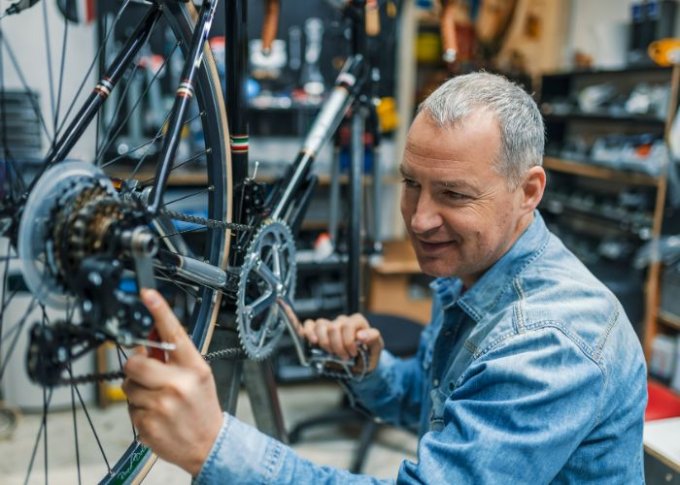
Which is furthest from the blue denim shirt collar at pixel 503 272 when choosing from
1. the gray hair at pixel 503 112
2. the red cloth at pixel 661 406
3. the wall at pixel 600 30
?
the wall at pixel 600 30

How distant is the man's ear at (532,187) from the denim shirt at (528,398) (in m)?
0.05

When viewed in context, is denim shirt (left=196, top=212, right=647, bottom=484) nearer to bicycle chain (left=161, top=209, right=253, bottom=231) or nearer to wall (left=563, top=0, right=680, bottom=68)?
bicycle chain (left=161, top=209, right=253, bottom=231)

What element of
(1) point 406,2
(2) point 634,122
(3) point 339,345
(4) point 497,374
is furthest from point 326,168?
(4) point 497,374

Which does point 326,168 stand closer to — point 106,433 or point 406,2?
point 406,2

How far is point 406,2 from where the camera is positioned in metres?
3.07

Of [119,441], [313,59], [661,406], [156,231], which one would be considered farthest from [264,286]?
[313,59]

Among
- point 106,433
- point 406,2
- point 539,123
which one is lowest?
point 106,433

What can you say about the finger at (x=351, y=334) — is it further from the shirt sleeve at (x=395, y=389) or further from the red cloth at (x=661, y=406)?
the red cloth at (x=661, y=406)

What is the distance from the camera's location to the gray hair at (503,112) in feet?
2.79

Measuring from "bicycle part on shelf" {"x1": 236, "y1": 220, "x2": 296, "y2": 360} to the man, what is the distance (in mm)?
148

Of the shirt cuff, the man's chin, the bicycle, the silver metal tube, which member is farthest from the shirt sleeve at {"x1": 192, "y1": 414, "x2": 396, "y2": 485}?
the man's chin

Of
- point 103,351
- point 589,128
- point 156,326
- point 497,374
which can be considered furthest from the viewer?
point 589,128

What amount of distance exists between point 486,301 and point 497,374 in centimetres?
Answer: 21

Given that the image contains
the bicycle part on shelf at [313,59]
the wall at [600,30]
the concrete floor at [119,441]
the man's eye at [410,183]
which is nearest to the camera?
the man's eye at [410,183]
